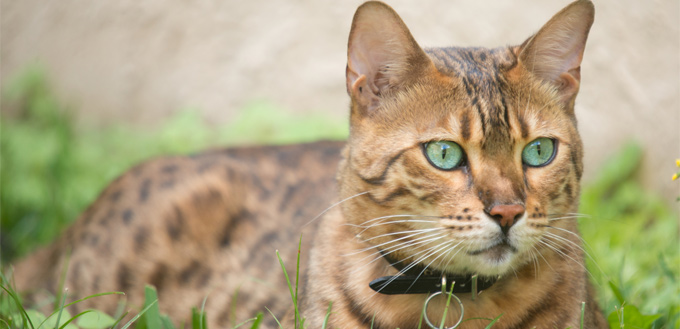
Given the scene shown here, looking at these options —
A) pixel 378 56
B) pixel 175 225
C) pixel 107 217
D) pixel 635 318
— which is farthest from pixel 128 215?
pixel 635 318

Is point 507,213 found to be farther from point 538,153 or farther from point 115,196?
point 115,196

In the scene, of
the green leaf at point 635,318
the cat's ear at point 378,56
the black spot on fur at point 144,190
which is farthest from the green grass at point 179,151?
the cat's ear at point 378,56

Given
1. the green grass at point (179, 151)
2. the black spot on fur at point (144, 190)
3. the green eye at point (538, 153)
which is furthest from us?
the black spot on fur at point (144, 190)

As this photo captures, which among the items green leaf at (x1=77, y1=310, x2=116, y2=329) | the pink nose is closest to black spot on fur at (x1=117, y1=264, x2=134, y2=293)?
green leaf at (x1=77, y1=310, x2=116, y2=329)

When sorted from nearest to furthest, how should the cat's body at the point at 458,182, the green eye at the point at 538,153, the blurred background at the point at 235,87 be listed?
the cat's body at the point at 458,182, the green eye at the point at 538,153, the blurred background at the point at 235,87

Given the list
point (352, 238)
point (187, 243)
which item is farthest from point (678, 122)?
point (187, 243)

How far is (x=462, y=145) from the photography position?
2.29m

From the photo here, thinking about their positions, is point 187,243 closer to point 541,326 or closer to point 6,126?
point 541,326

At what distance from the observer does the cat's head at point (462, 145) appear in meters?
2.20

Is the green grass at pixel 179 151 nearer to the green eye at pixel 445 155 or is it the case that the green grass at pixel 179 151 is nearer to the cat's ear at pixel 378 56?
the green eye at pixel 445 155

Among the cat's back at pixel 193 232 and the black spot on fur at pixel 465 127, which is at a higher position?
the black spot on fur at pixel 465 127

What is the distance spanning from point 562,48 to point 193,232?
2128 mm

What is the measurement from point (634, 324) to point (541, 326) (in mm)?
571

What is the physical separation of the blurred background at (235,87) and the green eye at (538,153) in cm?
214
